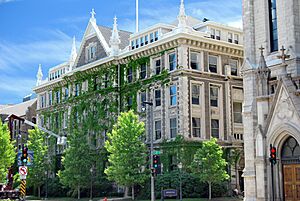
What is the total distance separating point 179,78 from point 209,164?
1067cm

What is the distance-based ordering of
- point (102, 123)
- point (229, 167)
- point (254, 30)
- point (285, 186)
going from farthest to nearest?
point (102, 123) → point (229, 167) → point (254, 30) → point (285, 186)

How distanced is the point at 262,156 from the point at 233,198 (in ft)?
56.7

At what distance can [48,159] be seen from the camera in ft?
250

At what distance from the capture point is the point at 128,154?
53.0 metres

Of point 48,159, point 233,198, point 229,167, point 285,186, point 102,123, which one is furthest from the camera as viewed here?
point 48,159

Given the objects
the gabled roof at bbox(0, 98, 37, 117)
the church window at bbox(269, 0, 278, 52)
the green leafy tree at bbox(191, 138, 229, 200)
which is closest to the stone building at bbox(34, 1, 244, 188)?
the green leafy tree at bbox(191, 138, 229, 200)

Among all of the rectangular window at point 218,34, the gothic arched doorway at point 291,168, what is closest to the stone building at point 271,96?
the gothic arched doorway at point 291,168

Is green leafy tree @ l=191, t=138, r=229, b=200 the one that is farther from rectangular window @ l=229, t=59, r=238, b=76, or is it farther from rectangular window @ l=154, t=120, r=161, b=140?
rectangular window @ l=229, t=59, r=238, b=76

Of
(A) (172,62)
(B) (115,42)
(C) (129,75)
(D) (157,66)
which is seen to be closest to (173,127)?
(A) (172,62)

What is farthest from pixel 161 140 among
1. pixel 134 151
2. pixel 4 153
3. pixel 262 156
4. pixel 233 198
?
pixel 262 156

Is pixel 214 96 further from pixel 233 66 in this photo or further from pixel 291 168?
pixel 291 168

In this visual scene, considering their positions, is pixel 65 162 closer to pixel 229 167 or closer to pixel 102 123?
pixel 102 123

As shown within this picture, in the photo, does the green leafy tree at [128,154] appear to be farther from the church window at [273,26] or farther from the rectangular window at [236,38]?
the church window at [273,26]

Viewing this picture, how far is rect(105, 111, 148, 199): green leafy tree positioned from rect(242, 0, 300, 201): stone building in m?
16.3
